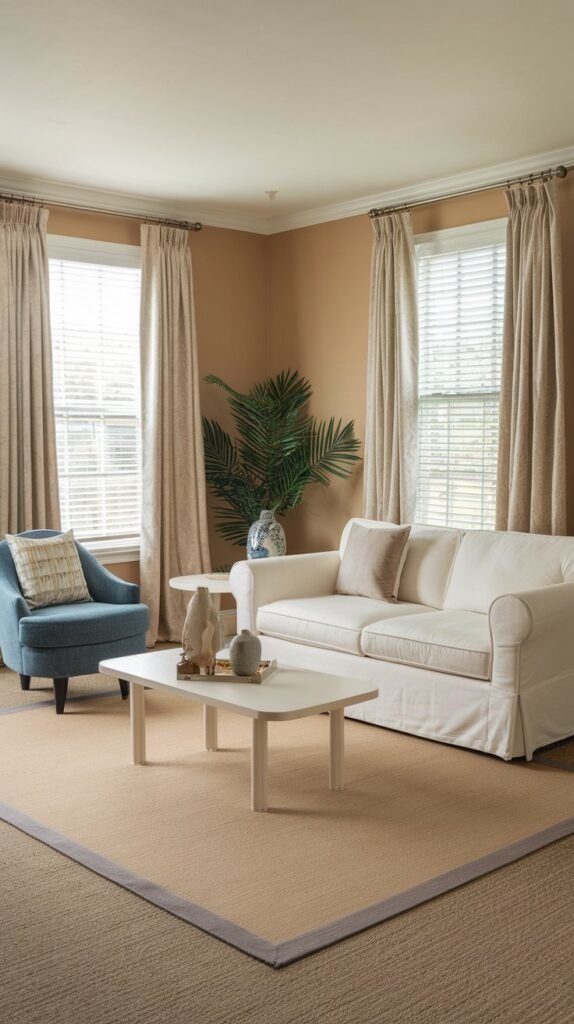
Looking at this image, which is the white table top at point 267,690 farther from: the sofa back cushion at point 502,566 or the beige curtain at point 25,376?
the beige curtain at point 25,376

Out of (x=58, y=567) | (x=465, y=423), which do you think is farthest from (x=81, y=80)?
(x=465, y=423)

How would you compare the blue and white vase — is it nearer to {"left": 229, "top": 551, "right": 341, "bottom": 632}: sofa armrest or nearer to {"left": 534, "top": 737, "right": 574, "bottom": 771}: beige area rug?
{"left": 229, "top": 551, "right": 341, "bottom": 632}: sofa armrest

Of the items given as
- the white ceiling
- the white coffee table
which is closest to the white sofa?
the white coffee table

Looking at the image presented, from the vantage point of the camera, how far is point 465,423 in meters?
6.04

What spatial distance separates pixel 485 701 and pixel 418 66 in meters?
2.66

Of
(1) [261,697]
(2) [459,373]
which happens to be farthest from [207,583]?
(1) [261,697]

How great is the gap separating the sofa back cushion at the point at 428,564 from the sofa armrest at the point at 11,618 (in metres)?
2.02

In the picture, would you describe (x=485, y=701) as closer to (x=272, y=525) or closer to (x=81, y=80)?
(x=272, y=525)

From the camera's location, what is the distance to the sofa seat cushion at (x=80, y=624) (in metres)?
4.95

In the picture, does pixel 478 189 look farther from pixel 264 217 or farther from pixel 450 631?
pixel 450 631

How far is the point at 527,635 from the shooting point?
13.7 feet

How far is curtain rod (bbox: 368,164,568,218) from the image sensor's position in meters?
5.34

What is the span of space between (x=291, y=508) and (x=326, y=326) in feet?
4.19

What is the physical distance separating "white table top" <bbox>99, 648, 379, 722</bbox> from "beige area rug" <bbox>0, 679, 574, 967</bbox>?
0.40 m
